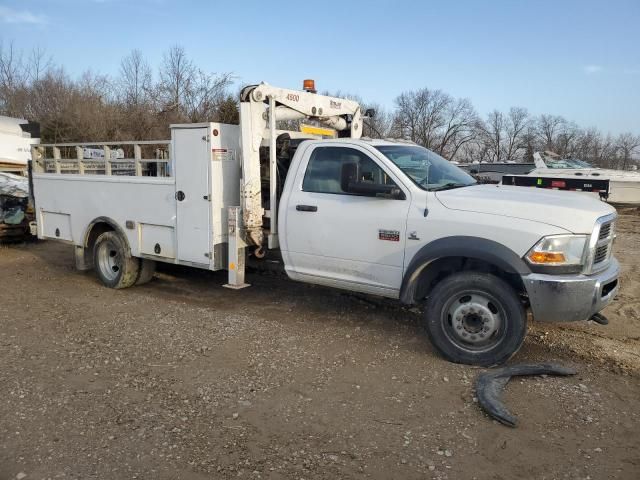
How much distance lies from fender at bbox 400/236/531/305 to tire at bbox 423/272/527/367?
7.6 inches

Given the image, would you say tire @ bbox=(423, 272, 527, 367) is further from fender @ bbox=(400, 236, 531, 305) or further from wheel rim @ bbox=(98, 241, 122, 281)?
wheel rim @ bbox=(98, 241, 122, 281)

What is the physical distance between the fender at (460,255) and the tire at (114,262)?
13.6ft

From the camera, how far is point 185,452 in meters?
3.36

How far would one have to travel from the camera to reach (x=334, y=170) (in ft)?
18.1

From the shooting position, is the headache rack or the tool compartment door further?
the headache rack

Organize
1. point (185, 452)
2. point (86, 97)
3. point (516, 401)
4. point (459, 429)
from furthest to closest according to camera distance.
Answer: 1. point (86, 97)
2. point (516, 401)
3. point (459, 429)
4. point (185, 452)

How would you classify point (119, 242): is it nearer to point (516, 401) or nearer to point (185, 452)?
point (185, 452)

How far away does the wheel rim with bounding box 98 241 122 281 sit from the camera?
298 inches

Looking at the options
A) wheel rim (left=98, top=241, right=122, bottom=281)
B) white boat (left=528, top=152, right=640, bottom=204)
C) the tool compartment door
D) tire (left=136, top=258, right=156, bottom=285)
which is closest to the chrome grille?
the tool compartment door

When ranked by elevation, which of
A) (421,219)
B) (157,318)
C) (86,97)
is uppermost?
(86,97)

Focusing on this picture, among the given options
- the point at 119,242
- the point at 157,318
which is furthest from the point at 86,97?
the point at 157,318

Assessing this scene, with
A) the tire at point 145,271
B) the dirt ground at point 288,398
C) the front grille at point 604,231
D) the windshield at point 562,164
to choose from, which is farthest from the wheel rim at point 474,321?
the windshield at point 562,164

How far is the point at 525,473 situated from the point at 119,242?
5933 mm

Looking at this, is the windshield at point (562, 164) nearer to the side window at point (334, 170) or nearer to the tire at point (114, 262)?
the side window at point (334, 170)
